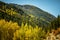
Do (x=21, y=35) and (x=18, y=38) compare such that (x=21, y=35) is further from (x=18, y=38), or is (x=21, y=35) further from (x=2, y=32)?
(x=2, y=32)

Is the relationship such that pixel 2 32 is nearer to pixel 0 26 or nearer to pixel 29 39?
pixel 0 26

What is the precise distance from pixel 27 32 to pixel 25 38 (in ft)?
5.32

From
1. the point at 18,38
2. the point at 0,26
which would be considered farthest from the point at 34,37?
the point at 0,26

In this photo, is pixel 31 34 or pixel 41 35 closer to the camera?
pixel 31 34

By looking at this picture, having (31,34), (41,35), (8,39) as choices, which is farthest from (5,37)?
(41,35)

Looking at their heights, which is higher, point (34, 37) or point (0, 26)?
point (0, 26)

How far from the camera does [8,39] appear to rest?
31188 millimetres

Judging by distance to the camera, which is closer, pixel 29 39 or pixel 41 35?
pixel 29 39

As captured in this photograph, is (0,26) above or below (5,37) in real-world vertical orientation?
above

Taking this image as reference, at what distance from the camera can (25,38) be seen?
31062 millimetres

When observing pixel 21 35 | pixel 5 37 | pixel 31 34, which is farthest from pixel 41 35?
pixel 5 37

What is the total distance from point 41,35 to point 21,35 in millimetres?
6486

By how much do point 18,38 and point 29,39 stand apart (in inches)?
87.7

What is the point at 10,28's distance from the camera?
34312mm
